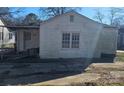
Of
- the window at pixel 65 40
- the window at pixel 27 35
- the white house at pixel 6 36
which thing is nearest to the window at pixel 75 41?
the window at pixel 65 40

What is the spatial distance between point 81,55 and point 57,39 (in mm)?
727

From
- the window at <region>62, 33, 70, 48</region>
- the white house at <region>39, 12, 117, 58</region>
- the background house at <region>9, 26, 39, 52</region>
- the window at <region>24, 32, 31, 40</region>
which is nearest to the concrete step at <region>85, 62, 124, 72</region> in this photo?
the white house at <region>39, 12, 117, 58</region>

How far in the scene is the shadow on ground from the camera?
30.1 feet

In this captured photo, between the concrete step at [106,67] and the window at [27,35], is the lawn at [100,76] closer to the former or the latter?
the concrete step at [106,67]

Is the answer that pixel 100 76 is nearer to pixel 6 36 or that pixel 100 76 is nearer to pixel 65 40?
pixel 65 40

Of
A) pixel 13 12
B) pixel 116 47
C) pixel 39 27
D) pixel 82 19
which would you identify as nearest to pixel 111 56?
pixel 116 47

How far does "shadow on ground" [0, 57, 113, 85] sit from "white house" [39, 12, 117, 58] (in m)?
0.15

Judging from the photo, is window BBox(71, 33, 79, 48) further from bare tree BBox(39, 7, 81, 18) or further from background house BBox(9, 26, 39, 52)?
background house BBox(9, 26, 39, 52)

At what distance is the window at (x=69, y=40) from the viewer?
371 inches

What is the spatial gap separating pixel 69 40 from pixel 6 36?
165 cm

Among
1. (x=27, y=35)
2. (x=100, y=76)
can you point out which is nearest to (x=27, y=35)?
(x=27, y=35)

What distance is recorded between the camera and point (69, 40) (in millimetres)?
9680
